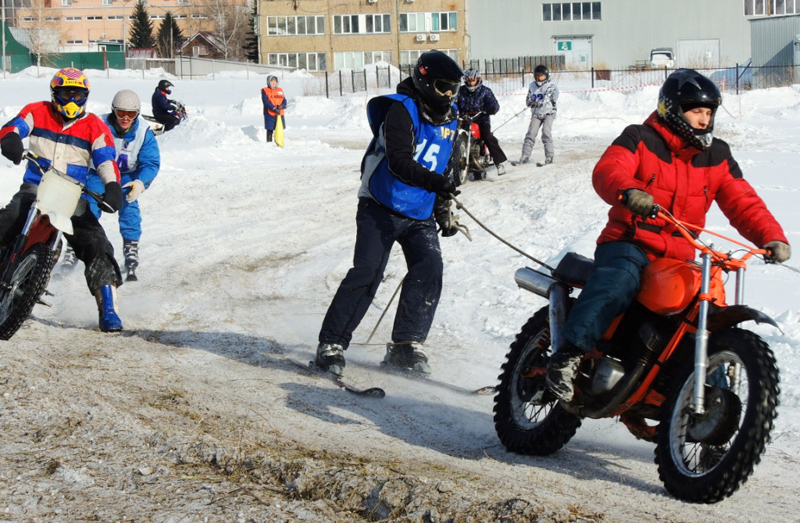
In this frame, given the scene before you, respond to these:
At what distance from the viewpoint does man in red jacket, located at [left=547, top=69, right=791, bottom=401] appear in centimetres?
458

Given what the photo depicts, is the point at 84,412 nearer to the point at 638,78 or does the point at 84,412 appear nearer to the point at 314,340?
the point at 314,340

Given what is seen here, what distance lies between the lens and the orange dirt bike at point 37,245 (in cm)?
733

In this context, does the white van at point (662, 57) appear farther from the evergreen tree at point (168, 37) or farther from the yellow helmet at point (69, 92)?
the yellow helmet at point (69, 92)

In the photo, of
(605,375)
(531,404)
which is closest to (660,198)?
(605,375)

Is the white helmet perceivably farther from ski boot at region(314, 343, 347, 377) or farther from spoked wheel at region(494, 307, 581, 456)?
spoked wheel at region(494, 307, 581, 456)

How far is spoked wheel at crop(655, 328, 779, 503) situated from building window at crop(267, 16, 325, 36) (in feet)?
241

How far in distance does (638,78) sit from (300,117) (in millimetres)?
19631

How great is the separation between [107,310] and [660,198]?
4.99 meters

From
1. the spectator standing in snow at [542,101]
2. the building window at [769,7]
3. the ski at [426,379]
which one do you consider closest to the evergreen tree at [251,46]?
the building window at [769,7]

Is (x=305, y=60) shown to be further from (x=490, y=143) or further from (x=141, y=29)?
(x=490, y=143)

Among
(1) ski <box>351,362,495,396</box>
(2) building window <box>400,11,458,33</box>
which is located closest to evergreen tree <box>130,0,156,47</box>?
(2) building window <box>400,11,458,33</box>

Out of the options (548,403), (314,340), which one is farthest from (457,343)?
(548,403)

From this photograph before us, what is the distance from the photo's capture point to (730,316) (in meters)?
4.18

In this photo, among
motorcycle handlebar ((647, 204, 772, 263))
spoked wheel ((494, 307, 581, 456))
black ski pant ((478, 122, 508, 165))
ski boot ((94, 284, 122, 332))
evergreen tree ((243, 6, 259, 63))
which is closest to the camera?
motorcycle handlebar ((647, 204, 772, 263))
